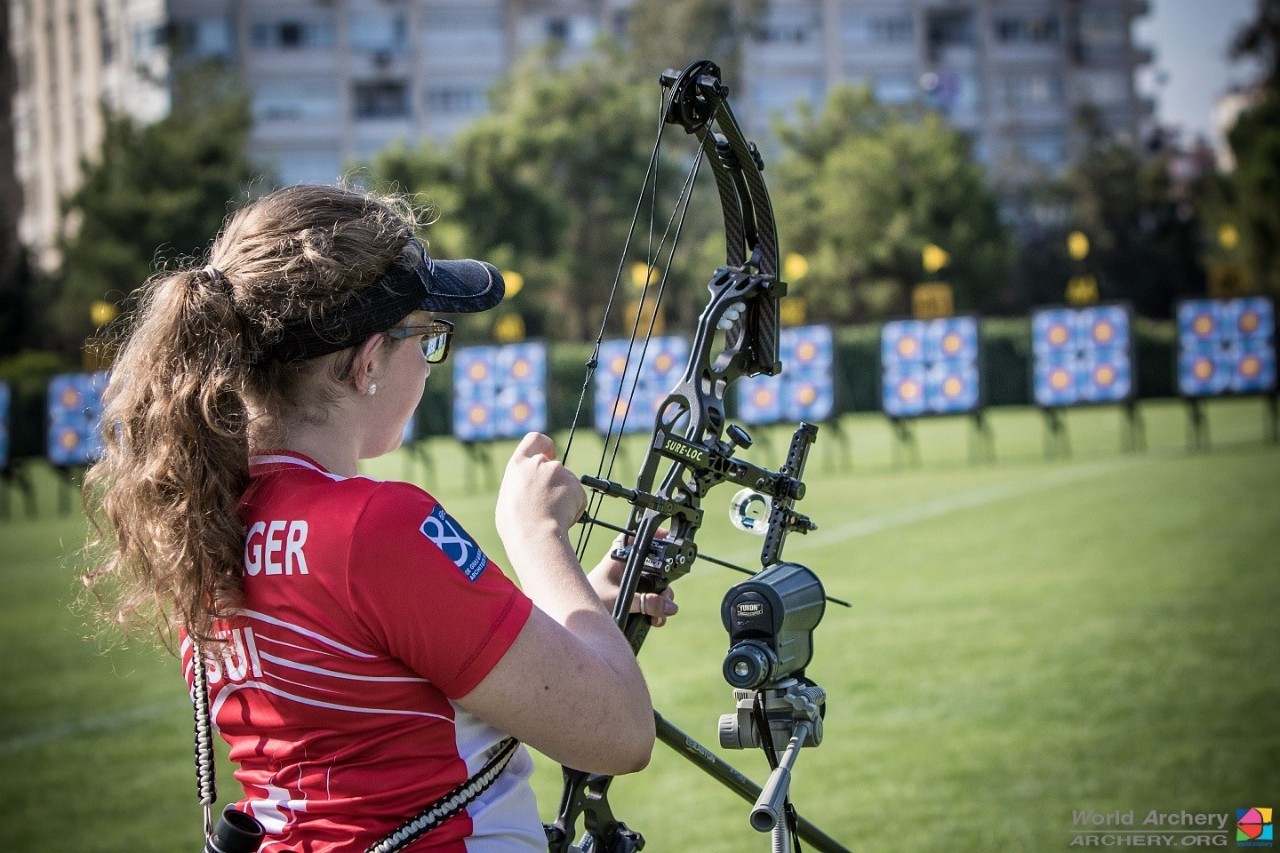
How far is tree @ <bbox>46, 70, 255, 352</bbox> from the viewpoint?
29750mm

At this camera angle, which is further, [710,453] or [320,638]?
[710,453]

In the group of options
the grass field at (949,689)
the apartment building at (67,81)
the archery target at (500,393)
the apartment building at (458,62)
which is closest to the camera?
the grass field at (949,689)

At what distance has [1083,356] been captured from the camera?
1338cm

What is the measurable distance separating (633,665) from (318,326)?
48 centimetres

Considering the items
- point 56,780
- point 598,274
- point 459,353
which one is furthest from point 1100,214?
point 56,780

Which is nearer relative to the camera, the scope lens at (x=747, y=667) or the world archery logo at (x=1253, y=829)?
the scope lens at (x=747, y=667)

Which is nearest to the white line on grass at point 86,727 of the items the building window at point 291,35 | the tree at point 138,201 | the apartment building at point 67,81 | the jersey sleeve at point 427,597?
the jersey sleeve at point 427,597

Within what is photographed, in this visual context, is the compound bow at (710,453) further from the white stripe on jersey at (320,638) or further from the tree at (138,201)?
the tree at (138,201)

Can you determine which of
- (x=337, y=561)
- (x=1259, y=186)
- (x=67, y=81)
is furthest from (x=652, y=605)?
(x=67, y=81)

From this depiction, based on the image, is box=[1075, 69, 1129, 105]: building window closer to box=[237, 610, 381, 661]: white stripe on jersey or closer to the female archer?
the female archer

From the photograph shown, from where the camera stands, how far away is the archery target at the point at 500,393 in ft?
46.4

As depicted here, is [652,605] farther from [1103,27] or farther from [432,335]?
[1103,27]

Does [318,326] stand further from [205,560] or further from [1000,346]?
[1000,346]

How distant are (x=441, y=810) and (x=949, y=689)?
375 centimetres
